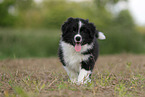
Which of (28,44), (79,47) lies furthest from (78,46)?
(28,44)

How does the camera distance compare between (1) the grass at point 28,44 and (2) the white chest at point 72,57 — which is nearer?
(2) the white chest at point 72,57

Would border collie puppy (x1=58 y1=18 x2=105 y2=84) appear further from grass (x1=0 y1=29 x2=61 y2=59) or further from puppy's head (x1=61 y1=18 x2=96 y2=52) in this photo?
grass (x1=0 y1=29 x2=61 y2=59)

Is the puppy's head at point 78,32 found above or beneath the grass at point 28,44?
above

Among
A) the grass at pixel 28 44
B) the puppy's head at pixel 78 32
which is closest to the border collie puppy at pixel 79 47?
the puppy's head at pixel 78 32

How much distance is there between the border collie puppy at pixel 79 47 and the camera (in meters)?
4.91

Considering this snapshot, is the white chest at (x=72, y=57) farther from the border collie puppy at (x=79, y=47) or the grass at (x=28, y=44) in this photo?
the grass at (x=28, y=44)

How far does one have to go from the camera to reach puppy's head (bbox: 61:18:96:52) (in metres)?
4.88

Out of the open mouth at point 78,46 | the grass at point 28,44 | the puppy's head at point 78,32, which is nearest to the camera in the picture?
the puppy's head at point 78,32

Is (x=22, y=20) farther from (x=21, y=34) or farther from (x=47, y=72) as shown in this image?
(x=47, y=72)

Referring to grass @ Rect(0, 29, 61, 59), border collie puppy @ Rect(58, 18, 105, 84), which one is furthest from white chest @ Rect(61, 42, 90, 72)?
grass @ Rect(0, 29, 61, 59)

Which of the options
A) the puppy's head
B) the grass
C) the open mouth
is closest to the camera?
the puppy's head

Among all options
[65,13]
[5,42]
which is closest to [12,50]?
[5,42]

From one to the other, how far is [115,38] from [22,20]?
81.8 feet

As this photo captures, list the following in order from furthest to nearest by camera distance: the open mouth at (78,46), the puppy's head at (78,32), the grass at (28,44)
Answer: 1. the grass at (28,44)
2. the open mouth at (78,46)
3. the puppy's head at (78,32)
